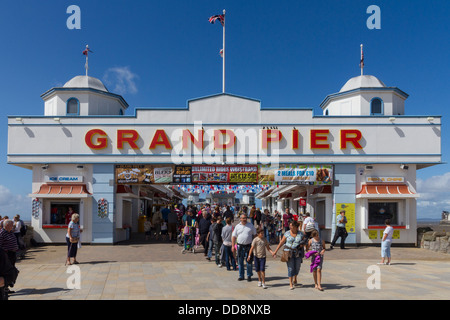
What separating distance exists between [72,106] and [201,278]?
41.0 ft

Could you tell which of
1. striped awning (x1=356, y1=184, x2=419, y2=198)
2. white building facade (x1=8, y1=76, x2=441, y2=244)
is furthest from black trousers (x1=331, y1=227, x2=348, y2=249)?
striped awning (x1=356, y1=184, x2=419, y2=198)

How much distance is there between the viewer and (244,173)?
18.6m

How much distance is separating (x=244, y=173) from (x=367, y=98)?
7.07 meters

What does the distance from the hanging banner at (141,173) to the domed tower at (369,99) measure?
30.5ft

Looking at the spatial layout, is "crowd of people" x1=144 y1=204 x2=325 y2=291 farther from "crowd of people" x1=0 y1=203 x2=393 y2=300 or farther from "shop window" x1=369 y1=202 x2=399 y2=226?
"shop window" x1=369 y1=202 x2=399 y2=226

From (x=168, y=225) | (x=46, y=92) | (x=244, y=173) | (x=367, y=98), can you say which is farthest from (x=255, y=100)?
(x=46, y=92)

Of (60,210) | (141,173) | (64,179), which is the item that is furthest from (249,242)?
(60,210)

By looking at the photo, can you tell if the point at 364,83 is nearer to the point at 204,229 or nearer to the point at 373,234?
the point at 373,234

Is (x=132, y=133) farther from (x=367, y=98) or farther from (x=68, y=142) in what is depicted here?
(x=367, y=98)

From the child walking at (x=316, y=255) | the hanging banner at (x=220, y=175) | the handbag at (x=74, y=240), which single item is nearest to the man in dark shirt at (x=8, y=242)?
the handbag at (x=74, y=240)

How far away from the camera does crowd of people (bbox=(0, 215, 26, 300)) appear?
19.7 feet

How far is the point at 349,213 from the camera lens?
1827cm

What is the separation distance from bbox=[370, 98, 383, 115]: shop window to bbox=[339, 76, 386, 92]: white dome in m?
0.92

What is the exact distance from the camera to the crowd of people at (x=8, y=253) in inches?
237
